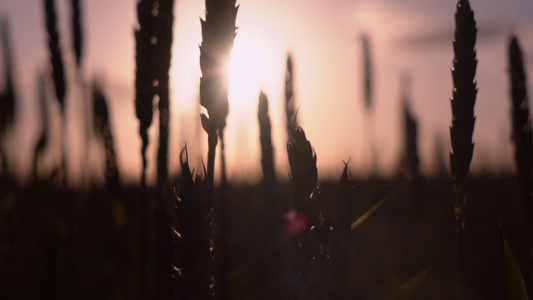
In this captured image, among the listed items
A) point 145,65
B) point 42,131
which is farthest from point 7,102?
point 145,65

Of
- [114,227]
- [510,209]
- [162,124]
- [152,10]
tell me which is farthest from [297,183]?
[510,209]

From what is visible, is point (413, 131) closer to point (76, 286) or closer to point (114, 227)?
point (114, 227)

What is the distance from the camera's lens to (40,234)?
278cm

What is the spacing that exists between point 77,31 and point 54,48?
1.15 ft

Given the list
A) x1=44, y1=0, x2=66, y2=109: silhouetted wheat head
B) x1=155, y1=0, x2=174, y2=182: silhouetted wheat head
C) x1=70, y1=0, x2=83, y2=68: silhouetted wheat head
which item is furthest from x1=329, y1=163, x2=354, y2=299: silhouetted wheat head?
x1=70, y1=0, x2=83, y2=68: silhouetted wheat head

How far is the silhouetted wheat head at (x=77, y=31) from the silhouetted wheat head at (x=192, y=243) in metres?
1.48

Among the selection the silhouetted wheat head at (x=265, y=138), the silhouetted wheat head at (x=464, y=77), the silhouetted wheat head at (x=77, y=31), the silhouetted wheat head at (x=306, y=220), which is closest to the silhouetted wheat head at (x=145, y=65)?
the silhouetted wheat head at (x=306, y=220)

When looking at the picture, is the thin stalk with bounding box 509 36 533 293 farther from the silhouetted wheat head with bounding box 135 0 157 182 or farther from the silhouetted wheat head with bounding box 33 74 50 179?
the silhouetted wheat head with bounding box 33 74 50 179

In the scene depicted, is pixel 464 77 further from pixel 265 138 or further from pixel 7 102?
pixel 7 102

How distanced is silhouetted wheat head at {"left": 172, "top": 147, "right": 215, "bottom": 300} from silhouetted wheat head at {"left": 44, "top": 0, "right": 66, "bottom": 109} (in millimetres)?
1189

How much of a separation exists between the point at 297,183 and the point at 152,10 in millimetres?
584

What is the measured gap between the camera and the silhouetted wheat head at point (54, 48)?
1.81 m

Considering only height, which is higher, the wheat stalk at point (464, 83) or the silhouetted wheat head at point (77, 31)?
the silhouetted wheat head at point (77, 31)

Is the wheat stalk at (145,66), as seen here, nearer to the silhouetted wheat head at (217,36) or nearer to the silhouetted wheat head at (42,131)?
the silhouetted wheat head at (217,36)
